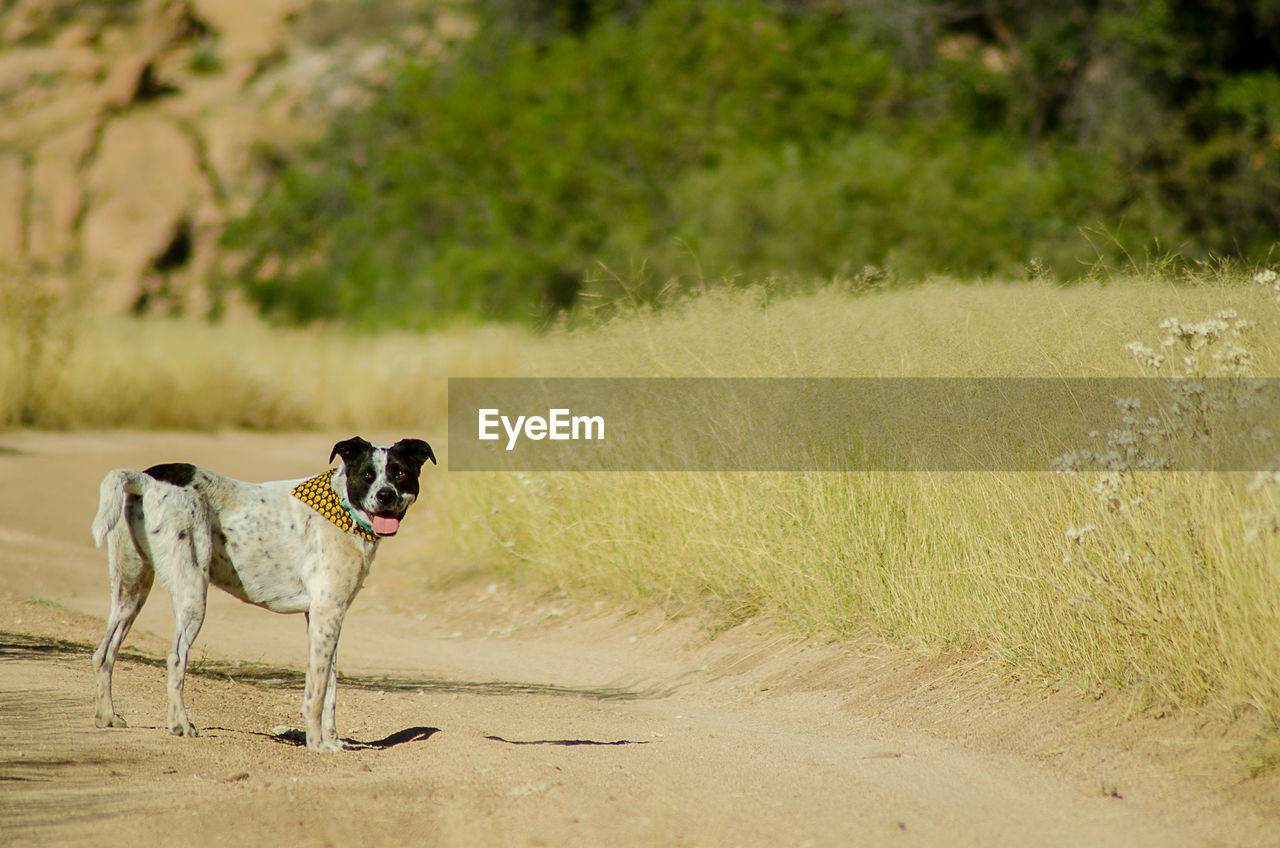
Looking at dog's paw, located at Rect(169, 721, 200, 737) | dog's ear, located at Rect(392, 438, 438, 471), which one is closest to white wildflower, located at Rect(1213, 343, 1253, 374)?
dog's ear, located at Rect(392, 438, 438, 471)

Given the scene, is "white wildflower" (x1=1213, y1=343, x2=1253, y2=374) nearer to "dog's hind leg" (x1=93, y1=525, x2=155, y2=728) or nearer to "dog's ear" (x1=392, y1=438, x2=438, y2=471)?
"dog's ear" (x1=392, y1=438, x2=438, y2=471)

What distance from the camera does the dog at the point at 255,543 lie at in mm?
5020

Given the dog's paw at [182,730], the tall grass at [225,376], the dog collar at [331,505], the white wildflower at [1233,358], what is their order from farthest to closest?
the tall grass at [225,376]
the white wildflower at [1233,358]
the dog collar at [331,505]
the dog's paw at [182,730]

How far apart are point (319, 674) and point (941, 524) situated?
143 inches

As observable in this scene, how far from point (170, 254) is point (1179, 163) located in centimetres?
3434

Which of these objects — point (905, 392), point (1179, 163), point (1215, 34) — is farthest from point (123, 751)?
point (1215, 34)

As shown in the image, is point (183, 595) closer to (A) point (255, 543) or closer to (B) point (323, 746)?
(A) point (255, 543)

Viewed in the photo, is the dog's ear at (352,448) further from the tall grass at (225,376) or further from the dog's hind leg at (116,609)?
the tall grass at (225,376)

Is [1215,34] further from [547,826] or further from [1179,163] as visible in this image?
[547,826]

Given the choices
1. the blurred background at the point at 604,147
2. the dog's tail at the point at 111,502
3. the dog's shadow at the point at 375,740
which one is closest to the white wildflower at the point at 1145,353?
the dog's shadow at the point at 375,740

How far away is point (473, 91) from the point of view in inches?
1245

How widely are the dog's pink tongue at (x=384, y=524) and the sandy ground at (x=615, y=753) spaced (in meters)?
0.94

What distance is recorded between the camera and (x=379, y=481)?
16.5 feet

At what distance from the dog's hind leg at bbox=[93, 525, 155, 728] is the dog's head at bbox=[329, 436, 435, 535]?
2.95 feet
